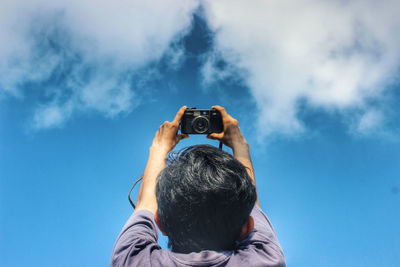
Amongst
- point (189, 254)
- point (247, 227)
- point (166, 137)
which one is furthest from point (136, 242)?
point (166, 137)

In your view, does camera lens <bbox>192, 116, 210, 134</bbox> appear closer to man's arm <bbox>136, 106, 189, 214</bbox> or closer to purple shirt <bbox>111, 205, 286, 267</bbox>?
man's arm <bbox>136, 106, 189, 214</bbox>

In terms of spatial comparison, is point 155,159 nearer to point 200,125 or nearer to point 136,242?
point 136,242

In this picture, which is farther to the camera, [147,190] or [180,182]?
[147,190]

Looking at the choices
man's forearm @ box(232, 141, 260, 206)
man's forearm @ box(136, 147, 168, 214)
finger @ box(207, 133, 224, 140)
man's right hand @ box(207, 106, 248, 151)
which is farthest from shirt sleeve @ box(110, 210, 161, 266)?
finger @ box(207, 133, 224, 140)

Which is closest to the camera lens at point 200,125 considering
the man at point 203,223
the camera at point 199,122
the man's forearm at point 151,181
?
the camera at point 199,122

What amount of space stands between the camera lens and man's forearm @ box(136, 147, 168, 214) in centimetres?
144

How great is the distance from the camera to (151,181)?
288 centimetres

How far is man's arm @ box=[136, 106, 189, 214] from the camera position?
275cm

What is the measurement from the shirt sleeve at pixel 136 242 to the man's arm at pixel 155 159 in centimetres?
16

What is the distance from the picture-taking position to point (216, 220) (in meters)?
2.22

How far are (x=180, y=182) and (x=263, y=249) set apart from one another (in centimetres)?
75

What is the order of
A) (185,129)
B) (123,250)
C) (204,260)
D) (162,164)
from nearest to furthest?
(204,260), (123,250), (162,164), (185,129)

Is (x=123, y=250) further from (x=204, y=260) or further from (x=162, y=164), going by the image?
Answer: (x=162, y=164)

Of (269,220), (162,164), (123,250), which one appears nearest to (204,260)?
(123,250)
